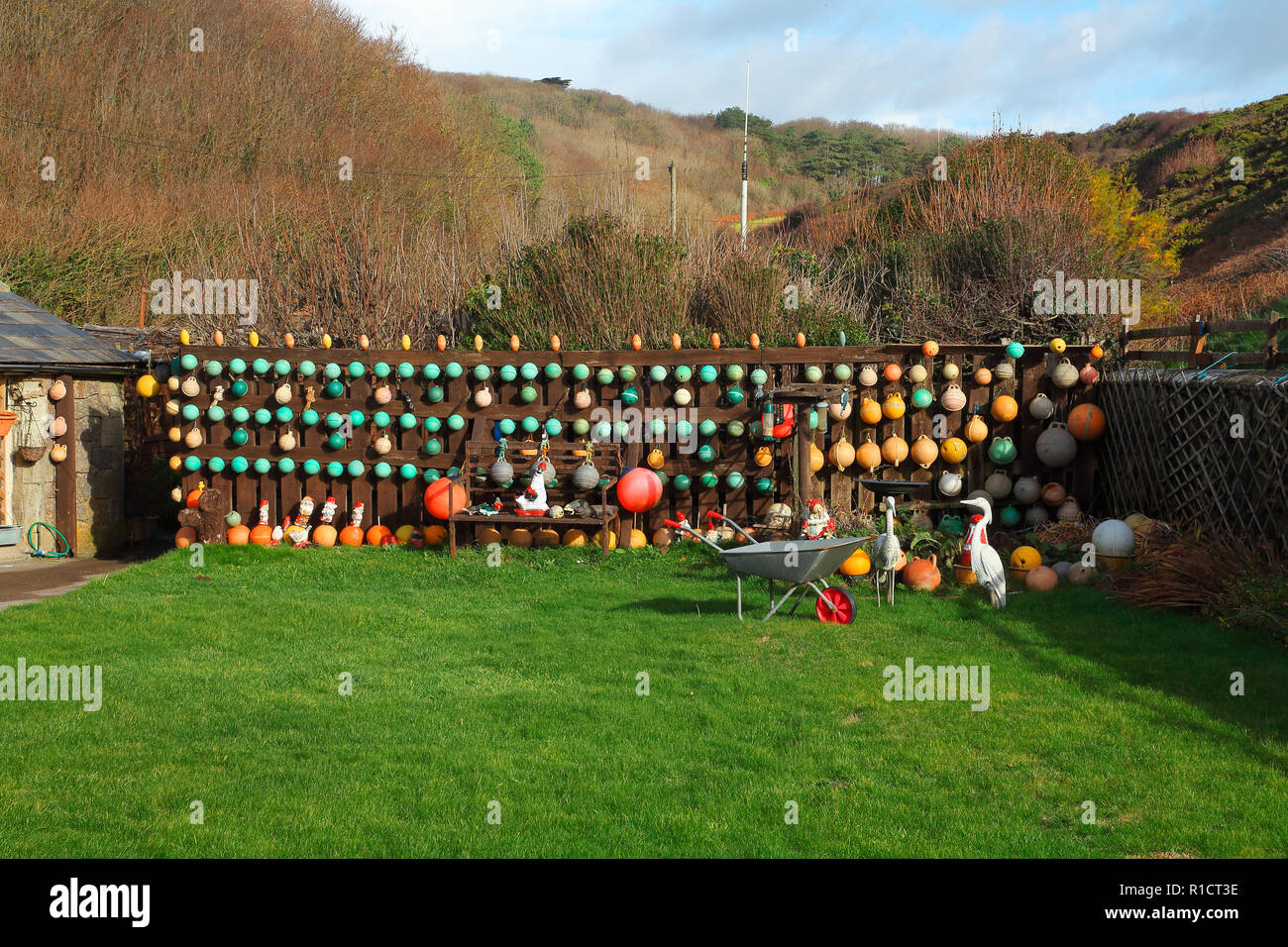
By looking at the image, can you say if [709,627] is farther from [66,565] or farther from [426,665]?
[66,565]

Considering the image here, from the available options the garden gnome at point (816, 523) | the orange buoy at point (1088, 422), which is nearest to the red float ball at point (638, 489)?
the garden gnome at point (816, 523)

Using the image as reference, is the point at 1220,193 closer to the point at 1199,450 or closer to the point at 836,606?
the point at 1199,450

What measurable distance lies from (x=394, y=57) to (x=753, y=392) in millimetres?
32177

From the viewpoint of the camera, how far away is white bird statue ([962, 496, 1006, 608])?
8.43 metres

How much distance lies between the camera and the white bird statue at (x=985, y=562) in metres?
8.43

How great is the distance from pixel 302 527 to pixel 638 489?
3895 millimetres

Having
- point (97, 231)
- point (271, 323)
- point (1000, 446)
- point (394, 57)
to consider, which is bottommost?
point (1000, 446)

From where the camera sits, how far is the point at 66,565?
12.3m

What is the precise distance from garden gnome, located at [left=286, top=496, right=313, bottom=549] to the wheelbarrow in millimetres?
5537

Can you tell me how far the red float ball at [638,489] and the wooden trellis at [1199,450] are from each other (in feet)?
15.4

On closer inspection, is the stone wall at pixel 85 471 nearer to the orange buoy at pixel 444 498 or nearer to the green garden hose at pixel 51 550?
the green garden hose at pixel 51 550

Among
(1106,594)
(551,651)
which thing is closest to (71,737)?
(551,651)

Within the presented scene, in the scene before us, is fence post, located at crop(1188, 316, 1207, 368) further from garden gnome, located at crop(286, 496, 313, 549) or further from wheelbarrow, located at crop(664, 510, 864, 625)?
garden gnome, located at crop(286, 496, 313, 549)

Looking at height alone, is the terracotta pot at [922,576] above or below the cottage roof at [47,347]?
below
